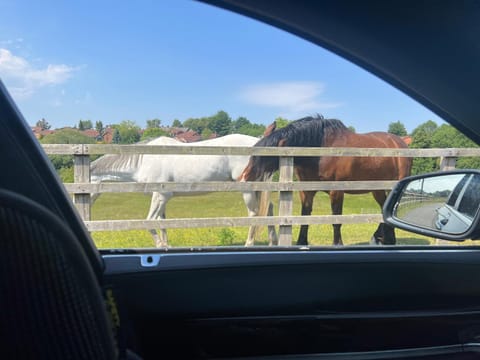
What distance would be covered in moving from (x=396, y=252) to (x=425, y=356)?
13.5 inches

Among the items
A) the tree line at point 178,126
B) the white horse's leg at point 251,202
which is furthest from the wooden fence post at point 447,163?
the white horse's leg at point 251,202

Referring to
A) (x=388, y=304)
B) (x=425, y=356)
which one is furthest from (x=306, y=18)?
(x=425, y=356)

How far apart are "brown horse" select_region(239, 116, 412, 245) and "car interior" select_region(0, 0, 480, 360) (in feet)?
7.78

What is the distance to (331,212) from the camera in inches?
170

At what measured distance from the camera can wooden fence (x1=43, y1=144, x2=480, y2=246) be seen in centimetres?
333

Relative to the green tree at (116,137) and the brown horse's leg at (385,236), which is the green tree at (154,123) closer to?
the green tree at (116,137)

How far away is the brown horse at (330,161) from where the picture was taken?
3980 millimetres

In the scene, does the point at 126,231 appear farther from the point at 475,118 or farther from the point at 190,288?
the point at 475,118

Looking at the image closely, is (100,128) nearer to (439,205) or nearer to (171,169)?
(171,169)

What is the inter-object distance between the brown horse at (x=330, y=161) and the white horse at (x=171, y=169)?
0.98ft

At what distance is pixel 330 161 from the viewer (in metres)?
4.28

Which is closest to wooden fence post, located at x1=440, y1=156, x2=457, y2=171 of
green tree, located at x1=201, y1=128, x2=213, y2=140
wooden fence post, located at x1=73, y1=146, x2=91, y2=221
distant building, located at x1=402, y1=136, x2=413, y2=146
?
distant building, located at x1=402, y1=136, x2=413, y2=146

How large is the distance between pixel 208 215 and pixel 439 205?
8.70ft

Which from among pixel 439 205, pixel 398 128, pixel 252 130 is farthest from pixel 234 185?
pixel 439 205
